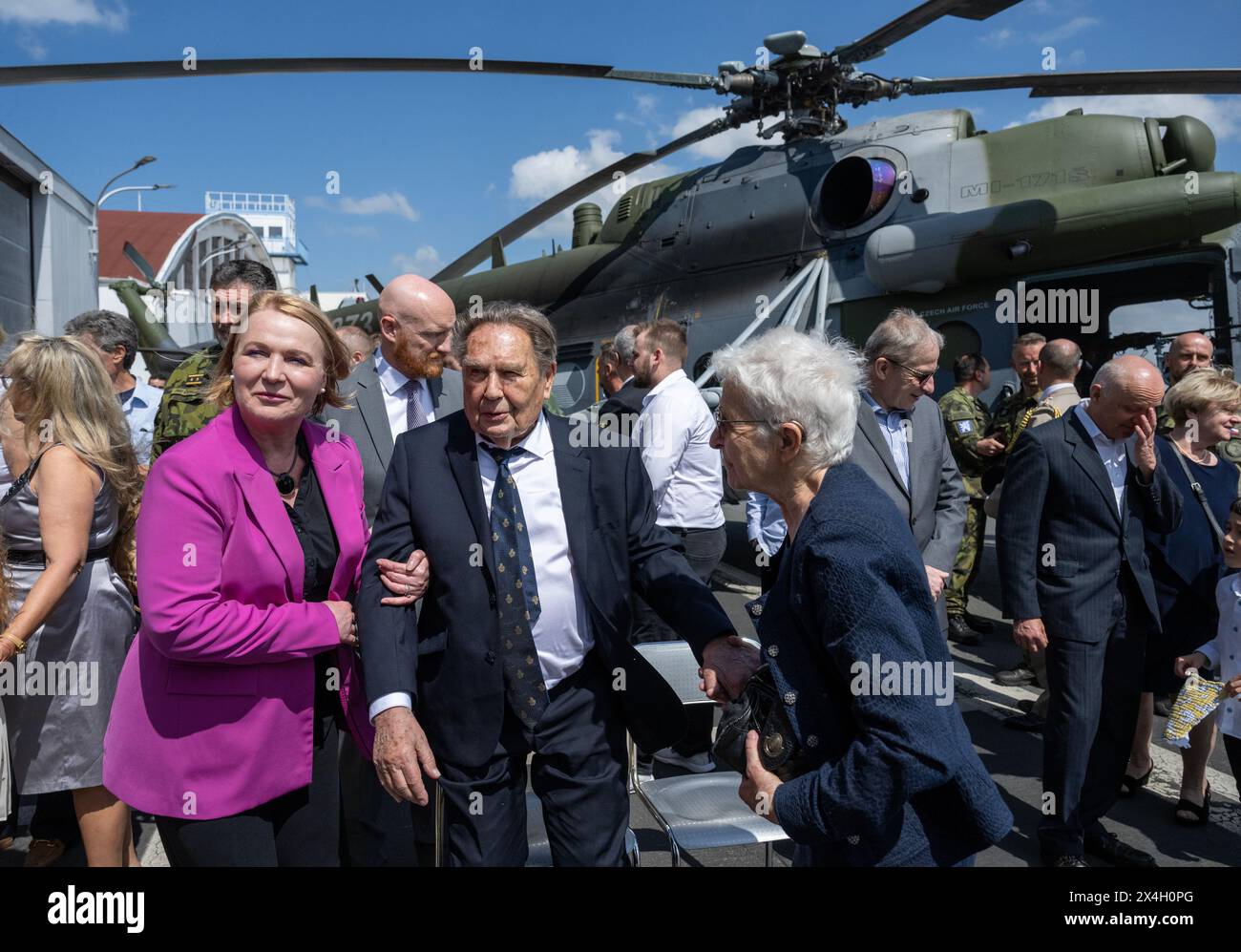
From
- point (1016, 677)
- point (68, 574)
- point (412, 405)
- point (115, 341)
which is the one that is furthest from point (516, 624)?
point (1016, 677)

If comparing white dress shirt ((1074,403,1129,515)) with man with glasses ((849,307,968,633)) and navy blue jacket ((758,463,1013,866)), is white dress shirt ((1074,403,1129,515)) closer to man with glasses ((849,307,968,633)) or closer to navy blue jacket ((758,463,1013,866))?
man with glasses ((849,307,968,633))

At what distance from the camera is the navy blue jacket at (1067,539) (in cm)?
317

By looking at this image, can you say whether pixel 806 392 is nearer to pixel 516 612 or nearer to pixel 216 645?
pixel 516 612

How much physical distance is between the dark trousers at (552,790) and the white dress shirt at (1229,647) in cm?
248

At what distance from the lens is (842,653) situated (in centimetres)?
149

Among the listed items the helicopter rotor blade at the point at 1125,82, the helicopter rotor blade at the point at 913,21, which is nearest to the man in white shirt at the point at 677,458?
the helicopter rotor blade at the point at 913,21

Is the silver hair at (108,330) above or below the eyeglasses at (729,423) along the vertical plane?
above

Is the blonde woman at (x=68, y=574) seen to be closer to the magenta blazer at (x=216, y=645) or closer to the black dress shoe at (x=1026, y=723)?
the magenta blazer at (x=216, y=645)

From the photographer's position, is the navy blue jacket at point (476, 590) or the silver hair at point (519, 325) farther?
the silver hair at point (519, 325)

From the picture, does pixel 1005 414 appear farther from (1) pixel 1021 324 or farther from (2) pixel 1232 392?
(2) pixel 1232 392

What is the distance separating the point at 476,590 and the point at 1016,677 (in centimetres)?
454

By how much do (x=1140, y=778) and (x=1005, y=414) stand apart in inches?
120
